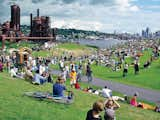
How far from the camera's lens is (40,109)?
17406mm

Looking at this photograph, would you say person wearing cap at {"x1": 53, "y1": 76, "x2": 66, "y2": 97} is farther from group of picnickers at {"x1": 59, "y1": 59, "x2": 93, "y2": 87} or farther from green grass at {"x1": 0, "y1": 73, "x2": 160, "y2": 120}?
group of picnickers at {"x1": 59, "y1": 59, "x2": 93, "y2": 87}

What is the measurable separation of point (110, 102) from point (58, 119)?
4.62m

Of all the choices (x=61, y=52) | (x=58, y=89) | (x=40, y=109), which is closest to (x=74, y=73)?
(x=58, y=89)

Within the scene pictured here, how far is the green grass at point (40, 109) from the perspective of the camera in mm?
16219

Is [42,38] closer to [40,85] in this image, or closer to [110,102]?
[40,85]

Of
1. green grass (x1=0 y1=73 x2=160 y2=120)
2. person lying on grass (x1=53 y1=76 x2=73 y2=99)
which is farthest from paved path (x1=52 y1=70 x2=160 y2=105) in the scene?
person lying on grass (x1=53 y1=76 x2=73 y2=99)

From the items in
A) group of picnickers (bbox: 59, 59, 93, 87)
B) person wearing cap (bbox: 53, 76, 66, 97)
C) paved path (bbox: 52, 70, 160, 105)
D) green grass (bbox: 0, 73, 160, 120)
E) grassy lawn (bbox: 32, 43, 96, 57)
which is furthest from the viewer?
grassy lawn (bbox: 32, 43, 96, 57)

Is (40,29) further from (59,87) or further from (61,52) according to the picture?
(59,87)

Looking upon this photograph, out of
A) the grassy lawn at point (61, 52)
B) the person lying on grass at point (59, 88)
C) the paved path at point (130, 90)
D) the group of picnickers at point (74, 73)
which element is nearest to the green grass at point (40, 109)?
the person lying on grass at point (59, 88)

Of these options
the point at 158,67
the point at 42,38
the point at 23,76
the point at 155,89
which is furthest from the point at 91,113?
the point at 42,38

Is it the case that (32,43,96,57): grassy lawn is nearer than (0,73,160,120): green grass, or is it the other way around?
(0,73,160,120): green grass

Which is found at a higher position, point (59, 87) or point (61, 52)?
point (59, 87)

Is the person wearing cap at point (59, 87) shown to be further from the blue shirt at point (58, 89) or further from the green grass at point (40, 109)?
the green grass at point (40, 109)

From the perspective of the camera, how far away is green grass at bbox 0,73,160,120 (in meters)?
16.2
